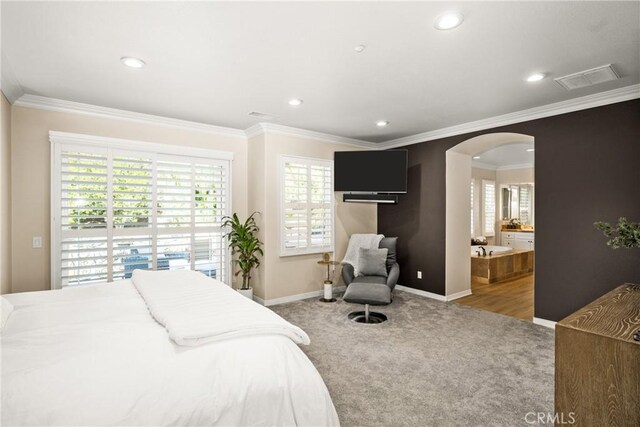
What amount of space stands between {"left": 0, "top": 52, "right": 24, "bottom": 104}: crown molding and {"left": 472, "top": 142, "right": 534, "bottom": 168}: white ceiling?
6702mm

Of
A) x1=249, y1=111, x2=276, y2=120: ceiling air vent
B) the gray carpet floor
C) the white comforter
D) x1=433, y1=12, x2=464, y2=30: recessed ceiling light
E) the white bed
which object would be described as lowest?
the gray carpet floor

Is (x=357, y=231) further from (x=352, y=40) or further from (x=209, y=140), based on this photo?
(x=352, y=40)

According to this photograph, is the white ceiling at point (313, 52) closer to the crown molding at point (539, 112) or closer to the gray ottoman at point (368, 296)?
the crown molding at point (539, 112)

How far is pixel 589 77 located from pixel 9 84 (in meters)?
5.22

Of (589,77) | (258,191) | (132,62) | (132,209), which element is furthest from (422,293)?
(132,62)

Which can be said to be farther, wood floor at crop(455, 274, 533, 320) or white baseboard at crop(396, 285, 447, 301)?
white baseboard at crop(396, 285, 447, 301)

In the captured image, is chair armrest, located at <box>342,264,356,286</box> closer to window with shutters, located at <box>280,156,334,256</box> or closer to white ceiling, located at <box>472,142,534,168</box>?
window with shutters, located at <box>280,156,334,256</box>

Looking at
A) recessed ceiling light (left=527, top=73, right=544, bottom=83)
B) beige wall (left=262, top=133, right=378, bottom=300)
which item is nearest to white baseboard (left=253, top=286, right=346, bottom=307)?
beige wall (left=262, top=133, right=378, bottom=300)

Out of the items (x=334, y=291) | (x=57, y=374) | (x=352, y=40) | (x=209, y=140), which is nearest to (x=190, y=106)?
(x=209, y=140)

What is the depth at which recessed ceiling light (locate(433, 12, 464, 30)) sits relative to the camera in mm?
1990

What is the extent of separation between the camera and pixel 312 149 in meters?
5.04

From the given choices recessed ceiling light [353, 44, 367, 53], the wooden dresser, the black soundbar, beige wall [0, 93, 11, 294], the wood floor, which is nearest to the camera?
the wooden dresser

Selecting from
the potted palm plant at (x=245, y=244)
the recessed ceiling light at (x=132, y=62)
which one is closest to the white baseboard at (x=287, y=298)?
the potted palm plant at (x=245, y=244)

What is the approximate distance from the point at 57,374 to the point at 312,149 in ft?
13.8
